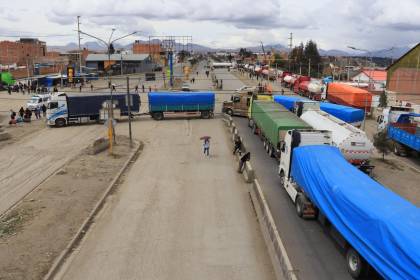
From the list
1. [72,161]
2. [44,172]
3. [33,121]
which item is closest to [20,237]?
[44,172]

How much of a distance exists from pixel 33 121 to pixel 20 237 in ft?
103

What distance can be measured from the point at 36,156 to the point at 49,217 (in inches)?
494

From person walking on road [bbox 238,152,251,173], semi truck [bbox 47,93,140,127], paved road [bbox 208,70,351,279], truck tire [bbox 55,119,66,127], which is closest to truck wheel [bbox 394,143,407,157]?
paved road [bbox 208,70,351,279]

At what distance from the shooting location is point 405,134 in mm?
26828

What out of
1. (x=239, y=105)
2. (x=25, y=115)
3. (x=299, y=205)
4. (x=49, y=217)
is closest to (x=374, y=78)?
(x=239, y=105)

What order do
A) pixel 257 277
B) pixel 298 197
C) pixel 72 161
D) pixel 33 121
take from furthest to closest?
pixel 33 121
pixel 72 161
pixel 298 197
pixel 257 277

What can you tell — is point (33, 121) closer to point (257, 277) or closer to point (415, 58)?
point (257, 277)

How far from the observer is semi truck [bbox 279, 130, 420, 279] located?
9.46 meters

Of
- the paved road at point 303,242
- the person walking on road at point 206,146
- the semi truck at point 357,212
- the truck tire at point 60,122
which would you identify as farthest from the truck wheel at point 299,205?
the truck tire at point 60,122

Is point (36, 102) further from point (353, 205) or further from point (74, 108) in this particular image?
point (353, 205)

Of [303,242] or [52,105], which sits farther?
[52,105]

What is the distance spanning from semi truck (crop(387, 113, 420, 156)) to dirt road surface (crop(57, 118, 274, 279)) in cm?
1129

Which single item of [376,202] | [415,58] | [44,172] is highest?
[415,58]

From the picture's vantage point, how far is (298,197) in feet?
55.0
